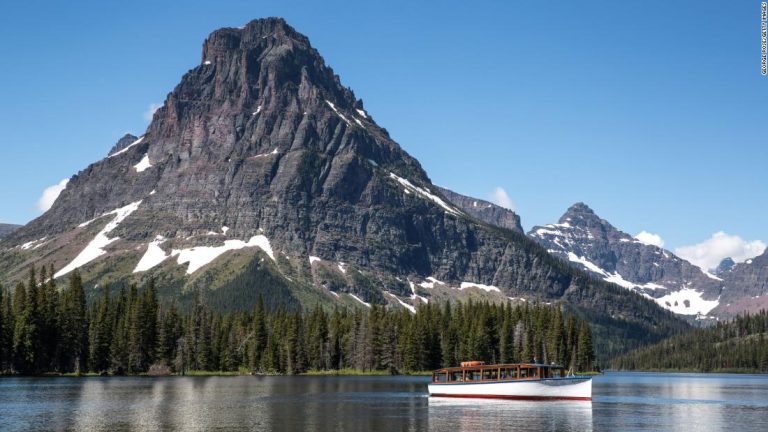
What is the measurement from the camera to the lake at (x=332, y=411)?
289 ft

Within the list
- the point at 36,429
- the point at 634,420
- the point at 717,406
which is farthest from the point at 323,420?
the point at 717,406

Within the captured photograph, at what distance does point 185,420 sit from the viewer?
91.5 meters

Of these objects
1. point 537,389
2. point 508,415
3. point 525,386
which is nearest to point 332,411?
point 508,415

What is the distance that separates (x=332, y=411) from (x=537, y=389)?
4029cm

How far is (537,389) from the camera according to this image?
429ft

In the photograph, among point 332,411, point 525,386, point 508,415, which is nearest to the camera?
point 508,415

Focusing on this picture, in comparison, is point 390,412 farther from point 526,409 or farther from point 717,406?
point 717,406

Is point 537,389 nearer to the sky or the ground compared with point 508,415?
nearer to the sky

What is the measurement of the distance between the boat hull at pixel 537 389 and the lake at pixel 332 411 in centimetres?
348

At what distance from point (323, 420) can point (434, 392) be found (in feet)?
159

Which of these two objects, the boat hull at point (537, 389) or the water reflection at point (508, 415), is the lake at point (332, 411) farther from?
the boat hull at point (537, 389)

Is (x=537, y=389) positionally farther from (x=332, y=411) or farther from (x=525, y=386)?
(x=332, y=411)

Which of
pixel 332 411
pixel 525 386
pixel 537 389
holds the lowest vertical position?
pixel 332 411

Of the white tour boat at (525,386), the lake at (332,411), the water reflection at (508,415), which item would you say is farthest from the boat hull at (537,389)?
the lake at (332,411)
